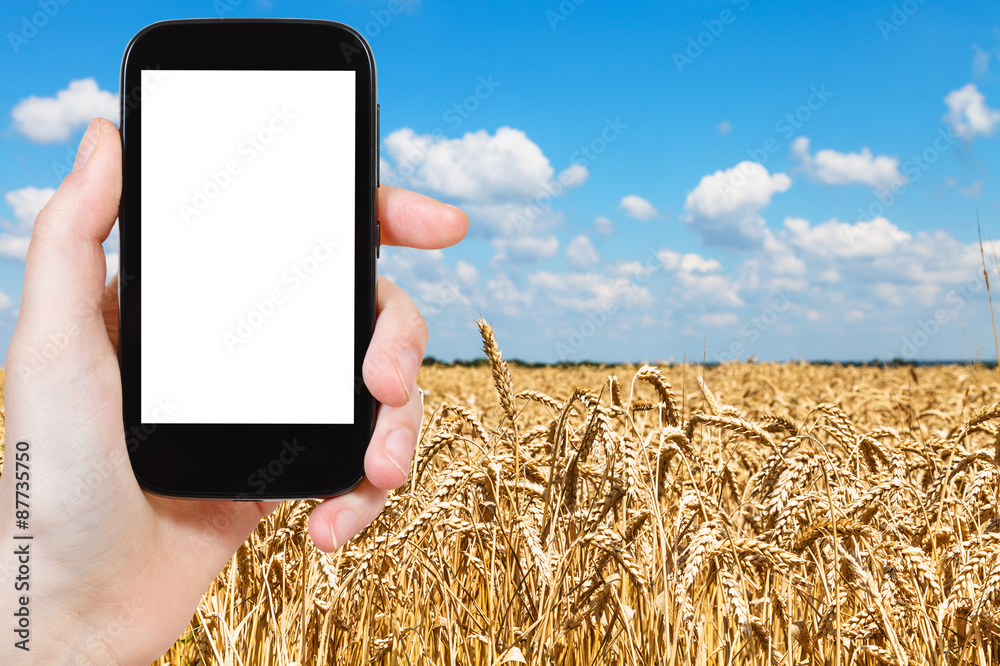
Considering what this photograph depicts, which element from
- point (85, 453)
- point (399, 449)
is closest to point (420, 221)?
point (399, 449)

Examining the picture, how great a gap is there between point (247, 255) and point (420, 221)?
526 millimetres

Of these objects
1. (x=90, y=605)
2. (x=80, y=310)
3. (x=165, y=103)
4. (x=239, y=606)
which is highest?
(x=165, y=103)

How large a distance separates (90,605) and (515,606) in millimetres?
1428

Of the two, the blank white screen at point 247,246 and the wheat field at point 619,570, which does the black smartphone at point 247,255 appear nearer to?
the blank white screen at point 247,246

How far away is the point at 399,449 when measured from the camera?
179 cm

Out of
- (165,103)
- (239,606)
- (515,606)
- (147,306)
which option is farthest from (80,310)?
(515,606)

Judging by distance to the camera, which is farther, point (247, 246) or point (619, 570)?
point (619, 570)

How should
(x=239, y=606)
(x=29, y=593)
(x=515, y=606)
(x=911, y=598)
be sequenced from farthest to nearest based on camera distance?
(x=239, y=606), (x=515, y=606), (x=911, y=598), (x=29, y=593)

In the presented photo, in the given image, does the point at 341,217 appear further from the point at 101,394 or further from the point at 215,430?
A: the point at 101,394

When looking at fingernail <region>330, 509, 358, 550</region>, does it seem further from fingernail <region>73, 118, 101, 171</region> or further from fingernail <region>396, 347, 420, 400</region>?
fingernail <region>73, 118, 101, 171</region>

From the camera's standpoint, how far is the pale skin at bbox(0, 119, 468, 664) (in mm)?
1734

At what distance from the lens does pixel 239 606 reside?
8.96 feet

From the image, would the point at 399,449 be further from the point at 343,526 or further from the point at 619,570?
the point at 619,570

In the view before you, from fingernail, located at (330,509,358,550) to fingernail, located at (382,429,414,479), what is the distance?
0.60 feet
